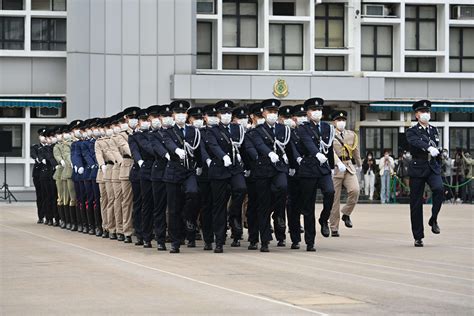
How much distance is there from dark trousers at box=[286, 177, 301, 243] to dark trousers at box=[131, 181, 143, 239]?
2.64 m

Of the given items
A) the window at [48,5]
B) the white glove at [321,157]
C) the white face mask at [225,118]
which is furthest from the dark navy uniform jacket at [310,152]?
the window at [48,5]

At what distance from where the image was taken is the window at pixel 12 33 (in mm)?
47750

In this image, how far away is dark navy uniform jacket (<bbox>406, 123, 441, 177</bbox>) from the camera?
64.7 ft

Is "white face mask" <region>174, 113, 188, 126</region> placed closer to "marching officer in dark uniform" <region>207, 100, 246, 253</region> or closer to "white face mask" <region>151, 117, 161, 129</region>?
"marching officer in dark uniform" <region>207, 100, 246, 253</region>

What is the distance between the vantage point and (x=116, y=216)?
2217 cm

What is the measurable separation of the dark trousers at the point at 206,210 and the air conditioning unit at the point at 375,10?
3070cm

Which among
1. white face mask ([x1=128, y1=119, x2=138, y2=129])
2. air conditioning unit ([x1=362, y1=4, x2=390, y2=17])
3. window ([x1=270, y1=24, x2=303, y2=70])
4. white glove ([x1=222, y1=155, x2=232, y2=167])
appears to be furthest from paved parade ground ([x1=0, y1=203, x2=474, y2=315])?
air conditioning unit ([x1=362, y1=4, x2=390, y2=17])

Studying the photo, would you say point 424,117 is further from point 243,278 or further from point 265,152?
point 243,278

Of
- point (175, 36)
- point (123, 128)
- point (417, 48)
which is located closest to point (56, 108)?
point (175, 36)

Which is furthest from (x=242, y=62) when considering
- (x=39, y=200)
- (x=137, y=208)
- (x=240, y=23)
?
(x=137, y=208)

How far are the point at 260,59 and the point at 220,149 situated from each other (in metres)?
30.1

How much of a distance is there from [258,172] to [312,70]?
29551mm

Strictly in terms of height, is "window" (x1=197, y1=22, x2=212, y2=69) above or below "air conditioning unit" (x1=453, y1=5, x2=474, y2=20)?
below

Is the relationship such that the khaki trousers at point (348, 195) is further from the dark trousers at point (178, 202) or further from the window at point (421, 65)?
the window at point (421, 65)
